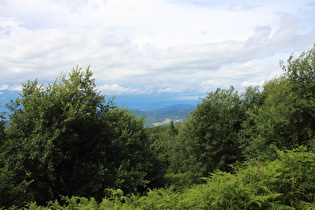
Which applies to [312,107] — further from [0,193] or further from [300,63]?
[0,193]

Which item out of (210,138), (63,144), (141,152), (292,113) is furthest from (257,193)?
(210,138)

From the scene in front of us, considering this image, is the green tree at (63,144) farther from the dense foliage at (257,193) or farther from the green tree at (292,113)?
the green tree at (292,113)

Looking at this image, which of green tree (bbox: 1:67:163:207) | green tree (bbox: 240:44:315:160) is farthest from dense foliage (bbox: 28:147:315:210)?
green tree (bbox: 240:44:315:160)

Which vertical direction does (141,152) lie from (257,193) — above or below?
below

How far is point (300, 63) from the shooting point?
20188 mm

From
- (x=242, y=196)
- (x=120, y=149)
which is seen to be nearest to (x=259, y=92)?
(x=120, y=149)

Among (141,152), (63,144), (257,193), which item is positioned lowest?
(141,152)

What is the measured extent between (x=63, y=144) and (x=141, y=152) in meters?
12.0

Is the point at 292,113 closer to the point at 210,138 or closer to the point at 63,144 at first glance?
the point at 210,138

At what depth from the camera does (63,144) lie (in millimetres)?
13125

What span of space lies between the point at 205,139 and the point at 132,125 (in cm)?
970

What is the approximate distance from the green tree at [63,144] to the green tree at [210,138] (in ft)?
42.1

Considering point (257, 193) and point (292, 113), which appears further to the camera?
point (292, 113)

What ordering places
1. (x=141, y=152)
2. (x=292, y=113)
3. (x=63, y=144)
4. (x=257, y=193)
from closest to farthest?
1. (x=257, y=193)
2. (x=63, y=144)
3. (x=292, y=113)
4. (x=141, y=152)
